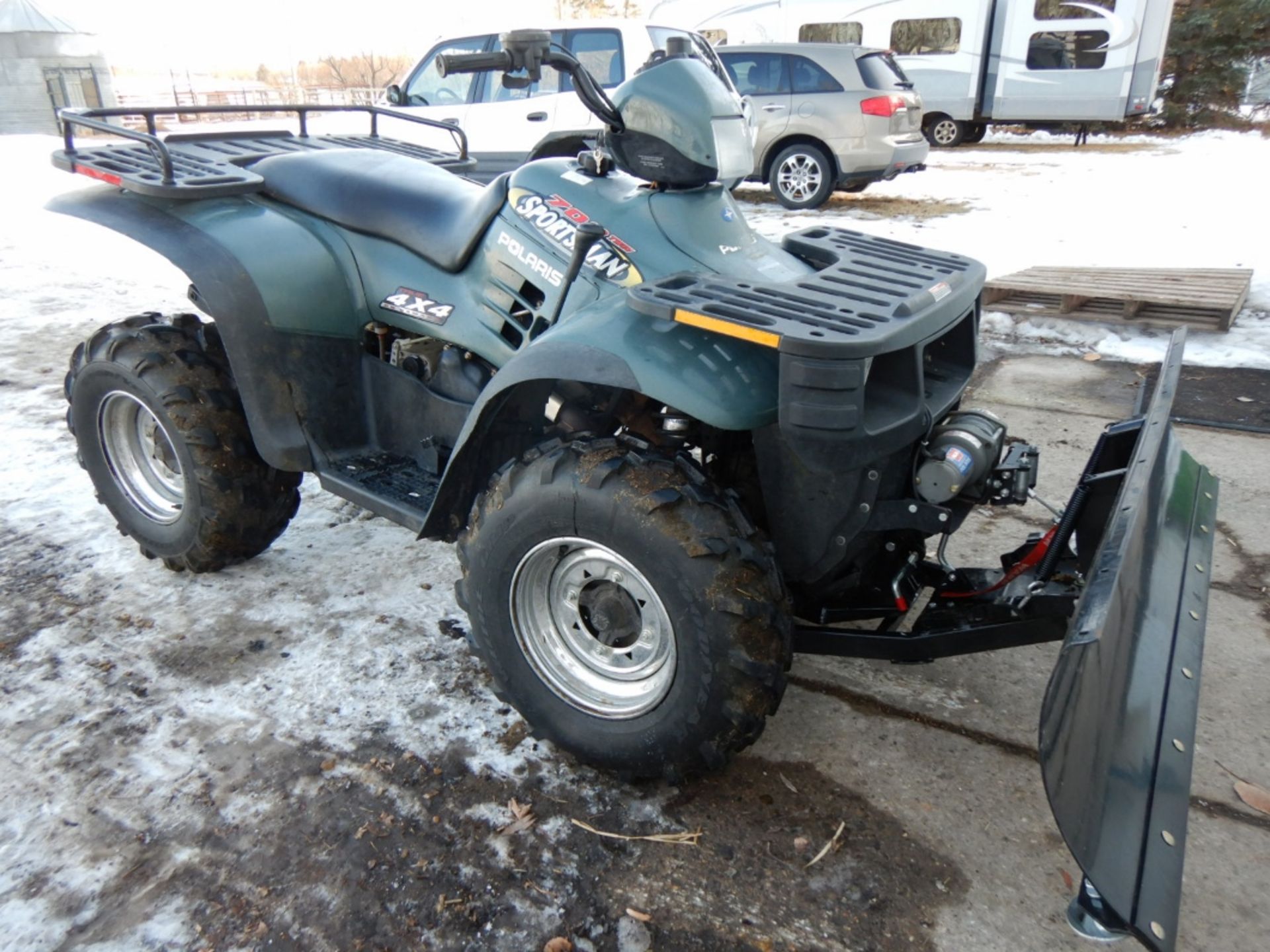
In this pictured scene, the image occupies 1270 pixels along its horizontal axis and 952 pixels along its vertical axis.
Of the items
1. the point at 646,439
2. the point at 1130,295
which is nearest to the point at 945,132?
the point at 1130,295

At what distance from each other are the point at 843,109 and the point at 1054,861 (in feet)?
32.9

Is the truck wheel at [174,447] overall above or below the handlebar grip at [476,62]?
below

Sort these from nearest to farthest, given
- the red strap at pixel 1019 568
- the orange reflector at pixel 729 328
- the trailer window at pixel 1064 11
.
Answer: the orange reflector at pixel 729 328, the red strap at pixel 1019 568, the trailer window at pixel 1064 11

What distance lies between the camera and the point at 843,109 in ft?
35.4

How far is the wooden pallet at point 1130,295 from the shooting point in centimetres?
631

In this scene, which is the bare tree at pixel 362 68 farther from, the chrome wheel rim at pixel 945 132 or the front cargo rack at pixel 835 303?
the front cargo rack at pixel 835 303

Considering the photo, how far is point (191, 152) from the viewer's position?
3.53 meters

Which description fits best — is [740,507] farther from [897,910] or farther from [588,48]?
[588,48]

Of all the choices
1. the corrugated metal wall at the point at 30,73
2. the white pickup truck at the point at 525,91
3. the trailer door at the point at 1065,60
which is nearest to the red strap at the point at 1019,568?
the white pickup truck at the point at 525,91

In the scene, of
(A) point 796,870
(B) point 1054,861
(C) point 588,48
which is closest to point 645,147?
(A) point 796,870

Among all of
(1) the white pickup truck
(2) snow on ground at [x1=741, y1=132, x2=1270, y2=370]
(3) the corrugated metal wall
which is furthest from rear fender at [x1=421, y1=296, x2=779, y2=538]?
(3) the corrugated metal wall

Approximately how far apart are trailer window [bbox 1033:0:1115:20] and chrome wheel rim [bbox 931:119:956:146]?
2.23 metres

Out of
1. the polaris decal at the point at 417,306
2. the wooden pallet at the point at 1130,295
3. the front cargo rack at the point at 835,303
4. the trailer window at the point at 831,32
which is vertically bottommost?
the wooden pallet at the point at 1130,295

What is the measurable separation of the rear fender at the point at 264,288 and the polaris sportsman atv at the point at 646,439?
0.4 inches
